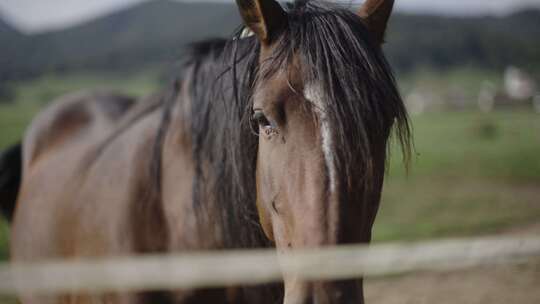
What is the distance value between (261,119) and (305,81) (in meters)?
0.26

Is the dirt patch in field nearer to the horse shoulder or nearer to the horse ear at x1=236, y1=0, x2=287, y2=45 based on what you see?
the horse shoulder

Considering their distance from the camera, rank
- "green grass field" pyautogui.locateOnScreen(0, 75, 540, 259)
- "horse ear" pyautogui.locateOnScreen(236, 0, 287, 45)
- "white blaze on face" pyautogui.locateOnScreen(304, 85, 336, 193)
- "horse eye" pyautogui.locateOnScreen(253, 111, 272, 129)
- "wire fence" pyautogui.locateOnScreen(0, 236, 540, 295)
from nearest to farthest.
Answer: "wire fence" pyautogui.locateOnScreen(0, 236, 540, 295), "white blaze on face" pyautogui.locateOnScreen(304, 85, 336, 193), "horse eye" pyautogui.locateOnScreen(253, 111, 272, 129), "horse ear" pyautogui.locateOnScreen(236, 0, 287, 45), "green grass field" pyautogui.locateOnScreen(0, 75, 540, 259)

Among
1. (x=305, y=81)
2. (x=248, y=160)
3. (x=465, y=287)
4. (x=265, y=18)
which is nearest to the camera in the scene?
(x=305, y=81)

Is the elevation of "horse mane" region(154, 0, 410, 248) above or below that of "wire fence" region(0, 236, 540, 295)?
above

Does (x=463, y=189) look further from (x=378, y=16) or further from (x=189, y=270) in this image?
(x=189, y=270)

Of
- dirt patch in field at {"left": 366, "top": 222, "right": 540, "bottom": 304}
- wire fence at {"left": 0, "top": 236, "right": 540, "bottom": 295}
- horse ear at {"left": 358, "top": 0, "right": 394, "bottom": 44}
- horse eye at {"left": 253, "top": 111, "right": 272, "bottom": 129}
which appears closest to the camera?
wire fence at {"left": 0, "top": 236, "right": 540, "bottom": 295}

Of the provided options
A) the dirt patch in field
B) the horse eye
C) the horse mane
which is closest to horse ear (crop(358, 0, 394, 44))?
the horse mane

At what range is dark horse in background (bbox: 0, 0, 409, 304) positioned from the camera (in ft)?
5.21

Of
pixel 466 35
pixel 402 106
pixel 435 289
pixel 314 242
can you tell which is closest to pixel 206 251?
pixel 314 242

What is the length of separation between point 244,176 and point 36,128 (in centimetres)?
342

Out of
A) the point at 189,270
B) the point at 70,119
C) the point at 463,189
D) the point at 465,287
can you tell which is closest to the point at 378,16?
the point at 189,270

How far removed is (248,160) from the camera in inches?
83.0

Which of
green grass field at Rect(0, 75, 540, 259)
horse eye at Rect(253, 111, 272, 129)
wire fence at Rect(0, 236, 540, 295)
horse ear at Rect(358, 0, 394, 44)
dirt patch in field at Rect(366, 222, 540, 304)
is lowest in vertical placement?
green grass field at Rect(0, 75, 540, 259)

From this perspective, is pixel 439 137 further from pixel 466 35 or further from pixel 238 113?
pixel 466 35
